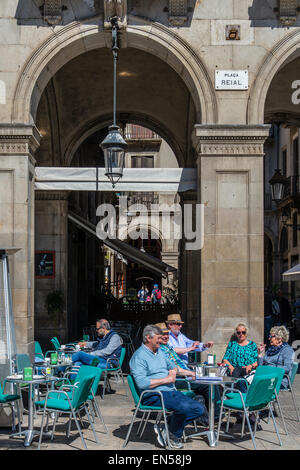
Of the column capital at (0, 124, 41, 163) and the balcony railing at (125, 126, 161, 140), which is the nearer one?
the column capital at (0, 124, 41, 163)

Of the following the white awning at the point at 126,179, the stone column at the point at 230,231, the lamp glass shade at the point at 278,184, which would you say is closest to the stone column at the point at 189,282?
the lamp glass shade at the point at 278,184

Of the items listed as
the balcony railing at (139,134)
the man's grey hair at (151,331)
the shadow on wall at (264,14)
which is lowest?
the man's grey hair at (151,331)

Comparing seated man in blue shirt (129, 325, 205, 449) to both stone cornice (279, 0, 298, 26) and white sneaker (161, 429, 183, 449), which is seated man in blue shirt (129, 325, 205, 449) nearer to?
white sneaker (161, 429, 183, 449)

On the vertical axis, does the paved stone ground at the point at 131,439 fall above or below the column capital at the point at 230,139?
below

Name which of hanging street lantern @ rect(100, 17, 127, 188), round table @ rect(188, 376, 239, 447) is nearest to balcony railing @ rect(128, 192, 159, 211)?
hanging street lantern @ rect(100, 17, 127, 188)

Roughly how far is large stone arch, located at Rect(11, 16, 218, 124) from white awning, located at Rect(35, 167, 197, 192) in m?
1.20

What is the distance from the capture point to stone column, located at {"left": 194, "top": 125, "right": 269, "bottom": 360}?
11500 millimetres

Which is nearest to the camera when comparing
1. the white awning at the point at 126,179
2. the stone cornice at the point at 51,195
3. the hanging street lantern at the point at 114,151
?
the hanging street lantern at the point at 114,151

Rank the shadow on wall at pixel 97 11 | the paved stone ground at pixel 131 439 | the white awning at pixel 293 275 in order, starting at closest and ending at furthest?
the paved stone ground at pixel 131 439 → the shadow on wall at pixel 97 11 → the white awning at pixel 293 275

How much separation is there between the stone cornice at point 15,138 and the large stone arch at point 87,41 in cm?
16

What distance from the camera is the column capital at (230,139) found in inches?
455

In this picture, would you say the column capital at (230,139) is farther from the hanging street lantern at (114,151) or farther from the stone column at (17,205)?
the stone column at (17,205)

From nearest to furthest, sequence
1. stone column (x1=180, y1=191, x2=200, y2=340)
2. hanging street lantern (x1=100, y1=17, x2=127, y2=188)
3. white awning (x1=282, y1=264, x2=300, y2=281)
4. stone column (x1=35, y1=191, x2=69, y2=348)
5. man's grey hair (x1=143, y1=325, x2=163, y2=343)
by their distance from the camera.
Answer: man's grey hair (x1=143, y1=325, x2=163, y2=343), hanging street lantern (x1=100, y1=17, x2=127, y2=188), white awning (x1=282, y1=264, x2=300, y2=281), stone column (x1=35, y1=191, x2=69, y2=348), stone column (x1=180, y1=191, x2=200, y2=340)

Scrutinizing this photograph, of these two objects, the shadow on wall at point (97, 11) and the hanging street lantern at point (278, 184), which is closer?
the shadow on wall at point (97, 11)
